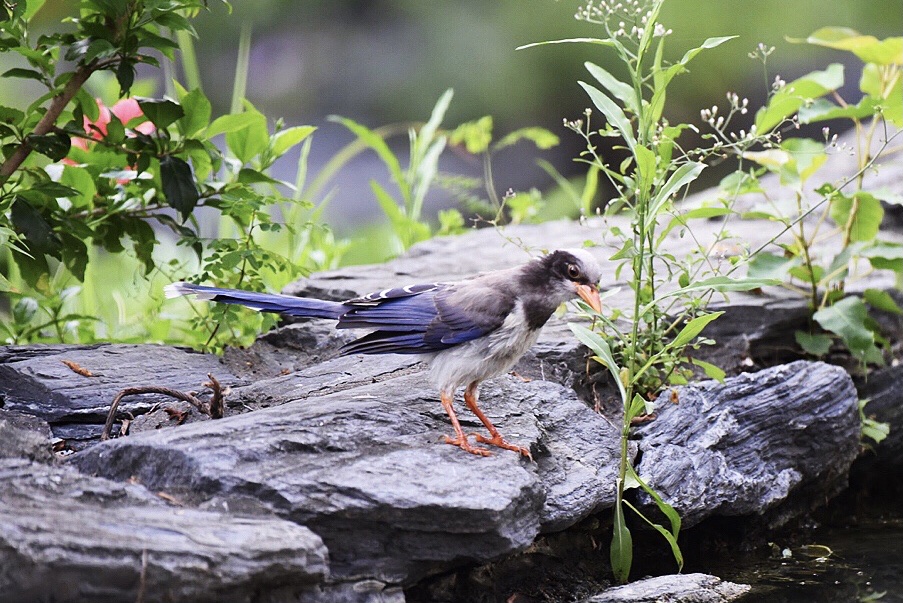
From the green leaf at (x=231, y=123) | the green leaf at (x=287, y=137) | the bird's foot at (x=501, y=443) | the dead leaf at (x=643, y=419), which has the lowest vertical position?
the dead leaf at (x=643, y=419)

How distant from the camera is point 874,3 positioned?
30.1 ft

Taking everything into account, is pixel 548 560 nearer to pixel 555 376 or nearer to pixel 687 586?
pixel 687 586

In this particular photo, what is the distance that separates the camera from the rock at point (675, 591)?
2809 millimetres

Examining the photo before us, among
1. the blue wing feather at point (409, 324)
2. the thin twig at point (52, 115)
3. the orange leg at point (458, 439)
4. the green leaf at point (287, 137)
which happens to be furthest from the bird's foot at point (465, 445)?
the thin twig at point (52, 115)

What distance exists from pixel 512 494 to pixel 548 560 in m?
0.58

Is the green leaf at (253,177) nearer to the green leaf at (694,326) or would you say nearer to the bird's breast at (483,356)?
the bird's breast at (483,356)

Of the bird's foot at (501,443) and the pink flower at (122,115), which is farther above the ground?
the pink flower at (122,115)

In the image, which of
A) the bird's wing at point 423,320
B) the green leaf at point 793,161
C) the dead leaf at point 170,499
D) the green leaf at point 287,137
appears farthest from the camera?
the green leaf at point 793,161

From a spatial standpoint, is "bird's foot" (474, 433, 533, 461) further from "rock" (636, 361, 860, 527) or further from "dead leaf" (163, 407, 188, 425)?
"dead leaf" (163, 407, 188, 425)

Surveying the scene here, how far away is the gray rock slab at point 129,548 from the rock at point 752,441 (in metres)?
1.48

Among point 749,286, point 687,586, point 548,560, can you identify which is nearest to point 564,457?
point 548,560

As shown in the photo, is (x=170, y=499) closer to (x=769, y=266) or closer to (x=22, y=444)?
(x=22, y=444)

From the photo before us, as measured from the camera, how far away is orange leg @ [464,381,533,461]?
2.98 meters

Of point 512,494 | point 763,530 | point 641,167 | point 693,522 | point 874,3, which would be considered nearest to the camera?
point 512,494
